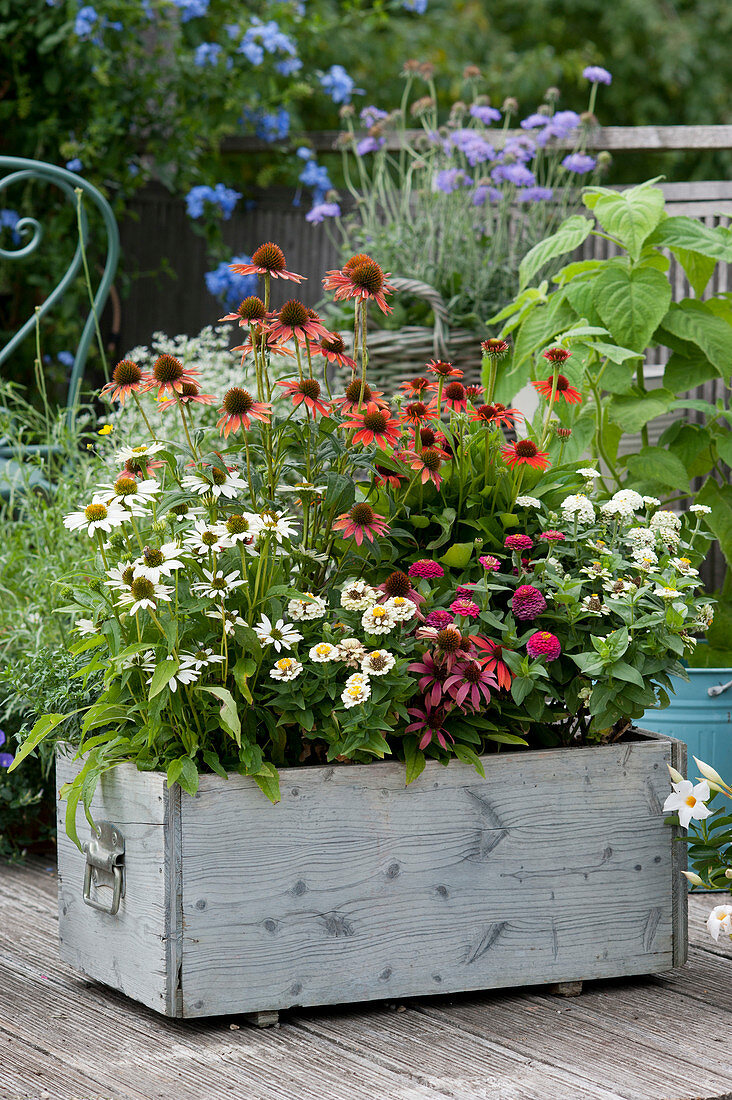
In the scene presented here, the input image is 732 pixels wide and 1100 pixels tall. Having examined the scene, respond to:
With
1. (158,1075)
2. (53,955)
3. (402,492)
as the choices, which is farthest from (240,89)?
(158,1075)

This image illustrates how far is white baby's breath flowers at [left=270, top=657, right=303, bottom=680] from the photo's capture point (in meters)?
1.52

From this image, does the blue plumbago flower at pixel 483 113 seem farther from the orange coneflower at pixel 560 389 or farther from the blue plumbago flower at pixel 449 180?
the orange coneflower at pixel 560 389

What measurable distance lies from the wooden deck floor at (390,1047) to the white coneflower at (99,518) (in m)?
0.62

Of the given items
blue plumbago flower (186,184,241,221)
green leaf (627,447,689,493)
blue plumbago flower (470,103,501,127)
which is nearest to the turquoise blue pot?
green leaf (627,447,689,493)

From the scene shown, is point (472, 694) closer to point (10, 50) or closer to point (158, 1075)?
point (158, 1075)

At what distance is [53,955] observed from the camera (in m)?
1.84

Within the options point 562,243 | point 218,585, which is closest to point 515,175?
point 562,243

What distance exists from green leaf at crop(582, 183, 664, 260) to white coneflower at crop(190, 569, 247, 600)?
1084mm

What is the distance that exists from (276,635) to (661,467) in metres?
1.01

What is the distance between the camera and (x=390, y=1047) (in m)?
1.53

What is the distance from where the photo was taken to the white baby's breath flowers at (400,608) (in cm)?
155

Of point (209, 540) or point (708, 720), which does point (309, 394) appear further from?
point (708, 720)

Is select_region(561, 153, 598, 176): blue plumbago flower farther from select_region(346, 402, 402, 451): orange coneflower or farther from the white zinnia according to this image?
the white zinnia

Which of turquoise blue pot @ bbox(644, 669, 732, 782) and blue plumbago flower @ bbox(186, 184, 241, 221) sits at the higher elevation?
blue plumbago flower @ bbox(186, 184, 241, 221)
